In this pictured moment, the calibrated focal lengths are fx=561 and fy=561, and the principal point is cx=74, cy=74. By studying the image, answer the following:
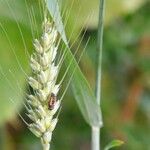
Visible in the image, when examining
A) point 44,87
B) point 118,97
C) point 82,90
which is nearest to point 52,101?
point 44,87

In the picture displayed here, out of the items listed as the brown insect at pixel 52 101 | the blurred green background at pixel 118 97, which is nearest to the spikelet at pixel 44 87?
the brown insect at pixel 52 101

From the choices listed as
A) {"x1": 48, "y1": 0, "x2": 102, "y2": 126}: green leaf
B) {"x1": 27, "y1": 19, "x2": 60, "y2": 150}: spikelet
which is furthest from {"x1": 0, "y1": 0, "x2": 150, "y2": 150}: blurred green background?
{"x1": 27, "y1": 19, "x2": 60, "y2": 150}: spikelet

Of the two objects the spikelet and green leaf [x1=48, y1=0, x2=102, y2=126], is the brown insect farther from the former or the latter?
green leaf [x1=48, y1=0, x2=102, y2=126]

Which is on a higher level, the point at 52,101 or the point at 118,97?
the point at 52,101

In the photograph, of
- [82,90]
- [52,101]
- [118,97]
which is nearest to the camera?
[52,101]

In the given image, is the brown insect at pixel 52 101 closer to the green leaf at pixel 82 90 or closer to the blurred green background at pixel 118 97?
the green leaf at pixel 82 90

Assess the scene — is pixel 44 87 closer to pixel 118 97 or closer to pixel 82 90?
pixel 82 90
